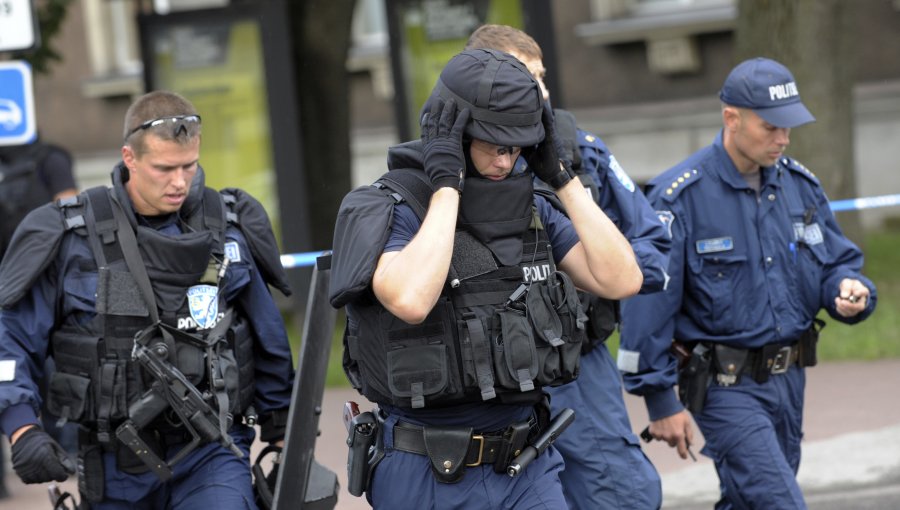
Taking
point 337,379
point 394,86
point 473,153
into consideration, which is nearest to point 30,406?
point 473,153

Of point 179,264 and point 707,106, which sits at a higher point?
point 179,264

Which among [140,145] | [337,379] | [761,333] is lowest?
[337,379]

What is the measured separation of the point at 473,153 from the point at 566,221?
0.50 meters

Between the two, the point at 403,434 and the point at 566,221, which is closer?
the point at 403,434

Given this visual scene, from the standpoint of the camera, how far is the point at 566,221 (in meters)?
4.27

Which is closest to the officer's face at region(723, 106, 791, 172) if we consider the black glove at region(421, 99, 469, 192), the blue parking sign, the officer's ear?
the officer's ear

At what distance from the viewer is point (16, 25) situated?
7.20 metres

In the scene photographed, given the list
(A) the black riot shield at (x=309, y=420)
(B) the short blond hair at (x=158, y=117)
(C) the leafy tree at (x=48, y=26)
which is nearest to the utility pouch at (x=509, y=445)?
(A) the black riot shield at (x=309, y=420)

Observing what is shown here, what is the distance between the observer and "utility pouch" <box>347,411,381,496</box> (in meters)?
4.08

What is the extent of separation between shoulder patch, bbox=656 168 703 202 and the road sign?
3438 mm

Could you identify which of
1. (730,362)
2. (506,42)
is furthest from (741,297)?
(506,42)

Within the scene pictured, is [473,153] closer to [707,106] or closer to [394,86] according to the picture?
[394,86]

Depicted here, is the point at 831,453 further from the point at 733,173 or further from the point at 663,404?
the point at 733,173

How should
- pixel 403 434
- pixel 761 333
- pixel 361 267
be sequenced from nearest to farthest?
pixel 361 267
pixel 403 434
pixel 761 333
